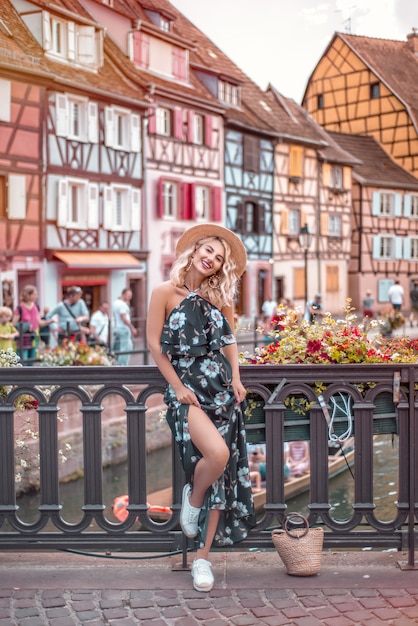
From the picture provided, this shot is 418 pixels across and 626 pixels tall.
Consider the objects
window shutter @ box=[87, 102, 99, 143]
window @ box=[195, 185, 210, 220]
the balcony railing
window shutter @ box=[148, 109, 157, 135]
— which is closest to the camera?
the balcony railing

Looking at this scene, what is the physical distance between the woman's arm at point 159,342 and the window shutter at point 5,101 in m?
15.9

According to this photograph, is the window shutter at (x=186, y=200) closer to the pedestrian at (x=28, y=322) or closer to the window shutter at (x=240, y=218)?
the window shutter at (x=240, y=218)

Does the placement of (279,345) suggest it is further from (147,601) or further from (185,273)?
(147,601)

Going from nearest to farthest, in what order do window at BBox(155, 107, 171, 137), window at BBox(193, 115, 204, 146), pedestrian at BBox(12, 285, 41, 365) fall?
pedestrian at BBox(12, 285, 41, 365) → window at BBox(155, 107, 171, 137) → window at BBox(193, 115, 204, 146)

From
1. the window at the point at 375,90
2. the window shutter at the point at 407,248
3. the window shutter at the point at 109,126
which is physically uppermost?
the window at the point at 375,90

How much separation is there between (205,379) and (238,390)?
152 millimetres

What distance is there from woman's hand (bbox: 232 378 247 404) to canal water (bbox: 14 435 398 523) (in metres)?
6.72

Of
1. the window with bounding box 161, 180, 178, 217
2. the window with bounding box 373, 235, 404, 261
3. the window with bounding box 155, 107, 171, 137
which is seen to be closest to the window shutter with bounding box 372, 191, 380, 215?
the window with bounding box 373, 235, 404, 261

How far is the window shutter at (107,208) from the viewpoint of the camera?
71.4ft

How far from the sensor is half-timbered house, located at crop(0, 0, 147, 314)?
18.9 meters

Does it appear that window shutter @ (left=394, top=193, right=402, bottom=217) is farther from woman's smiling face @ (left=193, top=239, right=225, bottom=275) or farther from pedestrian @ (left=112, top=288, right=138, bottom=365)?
woman's smiling face @ (left=193, top=239, right=225, bottom=275)

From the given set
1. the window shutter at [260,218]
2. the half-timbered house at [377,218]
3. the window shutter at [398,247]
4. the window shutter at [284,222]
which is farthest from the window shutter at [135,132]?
the window shutter at [398,247]

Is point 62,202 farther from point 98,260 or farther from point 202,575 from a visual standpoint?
point 202,575

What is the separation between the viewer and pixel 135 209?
74.7 ft
